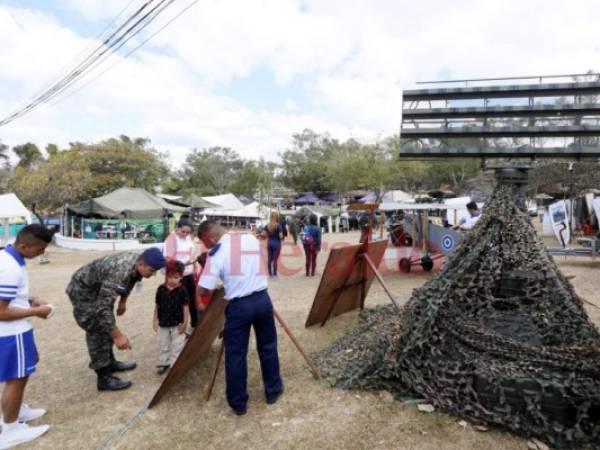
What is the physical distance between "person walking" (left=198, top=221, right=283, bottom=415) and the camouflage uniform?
673 millimetres

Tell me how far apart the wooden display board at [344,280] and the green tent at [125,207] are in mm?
14752

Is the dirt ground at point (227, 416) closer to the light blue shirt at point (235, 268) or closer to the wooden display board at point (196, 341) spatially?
the wooden display board at point (196, 341)

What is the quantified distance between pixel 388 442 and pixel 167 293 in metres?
2.39

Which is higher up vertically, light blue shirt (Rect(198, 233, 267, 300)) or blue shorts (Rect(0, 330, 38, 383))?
light blue shirt (Rect(198, 233, 267, 300))

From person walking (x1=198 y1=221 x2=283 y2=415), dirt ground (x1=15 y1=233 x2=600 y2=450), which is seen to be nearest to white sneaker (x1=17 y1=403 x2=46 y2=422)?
dirt ground (x1=15 y1=233 x2=600 y2=450)

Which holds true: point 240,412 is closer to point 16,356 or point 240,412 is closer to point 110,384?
point 110,384

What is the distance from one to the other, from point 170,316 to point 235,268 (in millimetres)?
1183

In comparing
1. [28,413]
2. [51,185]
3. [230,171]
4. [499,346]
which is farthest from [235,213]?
[230,171]

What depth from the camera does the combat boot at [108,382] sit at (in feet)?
11.8

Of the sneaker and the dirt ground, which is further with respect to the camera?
the sneaker

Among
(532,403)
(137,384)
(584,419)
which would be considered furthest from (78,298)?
(584,419)

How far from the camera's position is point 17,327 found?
8.75 feet

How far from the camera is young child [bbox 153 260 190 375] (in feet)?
12.5

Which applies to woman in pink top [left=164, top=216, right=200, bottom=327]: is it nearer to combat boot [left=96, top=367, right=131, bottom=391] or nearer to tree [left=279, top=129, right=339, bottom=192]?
combat boot [left=96, top=367, right=131, bottom=391]
